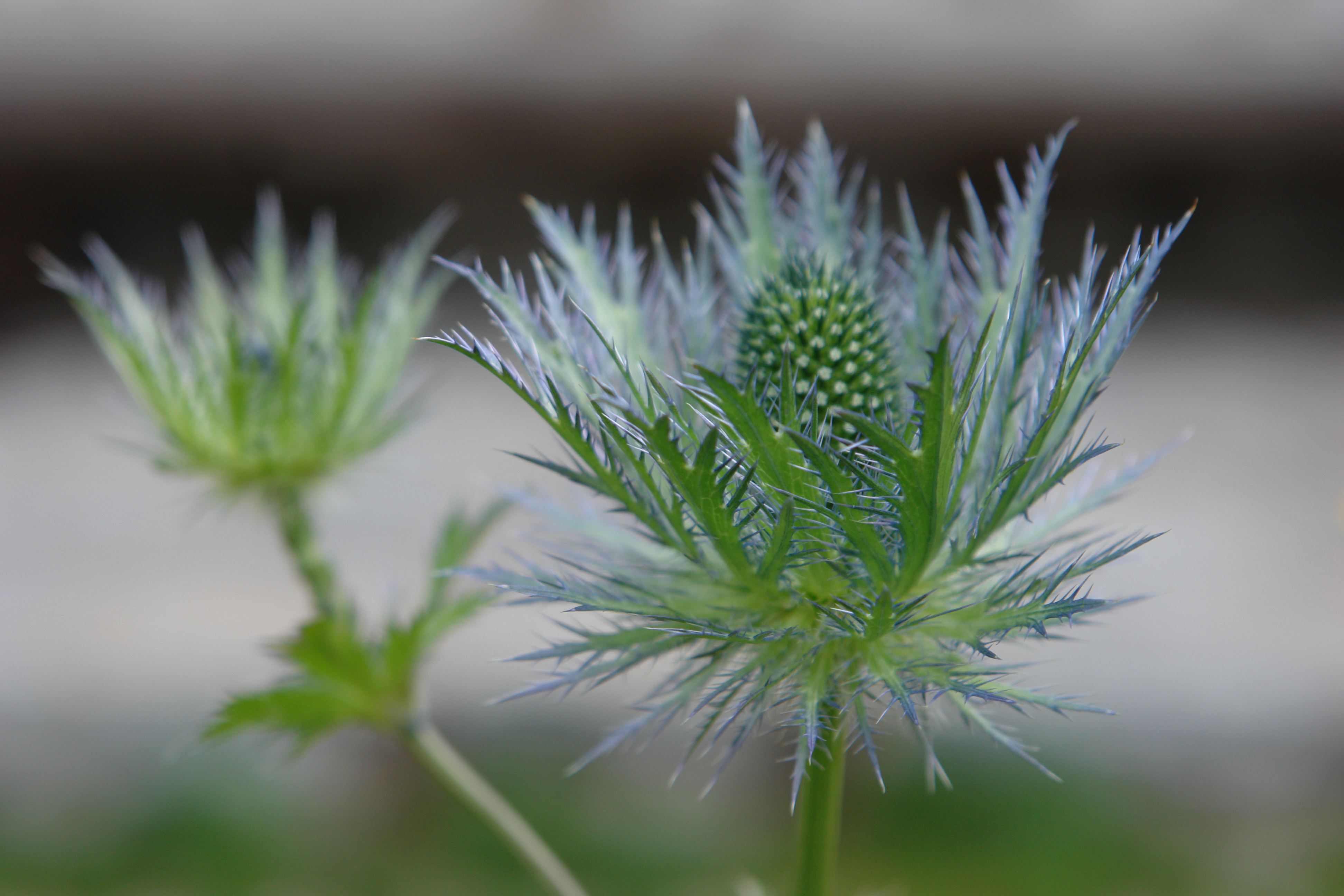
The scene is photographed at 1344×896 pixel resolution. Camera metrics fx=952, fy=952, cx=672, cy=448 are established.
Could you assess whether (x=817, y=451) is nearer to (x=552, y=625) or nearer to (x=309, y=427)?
(x=309, y=427)

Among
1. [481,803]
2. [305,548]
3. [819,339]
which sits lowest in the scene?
[481,803]

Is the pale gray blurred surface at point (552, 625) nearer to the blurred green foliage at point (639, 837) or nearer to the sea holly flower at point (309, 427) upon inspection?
the blurred green foliage at point (639, 837)

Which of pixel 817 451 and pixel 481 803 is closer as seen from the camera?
pixel 817 451

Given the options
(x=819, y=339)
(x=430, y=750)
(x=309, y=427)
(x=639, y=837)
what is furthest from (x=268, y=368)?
(x=639, y=837)

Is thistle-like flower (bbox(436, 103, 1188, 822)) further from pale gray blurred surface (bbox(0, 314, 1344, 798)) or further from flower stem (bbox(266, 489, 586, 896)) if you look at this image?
pale gray blurred surface (bbox(0, 314, 1344, 798))

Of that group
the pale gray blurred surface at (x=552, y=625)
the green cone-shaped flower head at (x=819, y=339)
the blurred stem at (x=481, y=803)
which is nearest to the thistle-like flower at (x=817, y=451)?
the green cone-shaped flower head at (x=819, y=339)

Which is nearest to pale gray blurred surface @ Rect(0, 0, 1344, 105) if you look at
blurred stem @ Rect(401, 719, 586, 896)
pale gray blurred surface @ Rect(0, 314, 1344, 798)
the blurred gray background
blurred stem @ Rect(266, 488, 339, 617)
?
the blurred gray background

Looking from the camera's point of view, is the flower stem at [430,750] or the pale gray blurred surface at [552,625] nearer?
the flower stem at [430,750]
